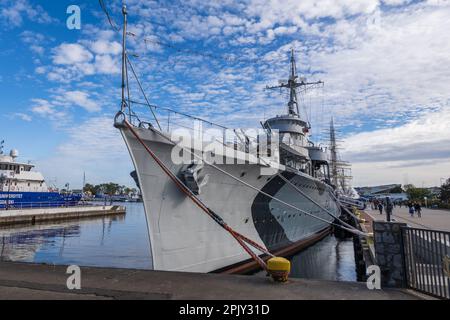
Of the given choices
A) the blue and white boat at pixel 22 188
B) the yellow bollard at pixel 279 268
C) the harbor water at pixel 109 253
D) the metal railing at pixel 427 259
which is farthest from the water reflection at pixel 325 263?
the blue and white boat at pixel 22 188

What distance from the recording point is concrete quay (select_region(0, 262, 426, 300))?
473 centimetres

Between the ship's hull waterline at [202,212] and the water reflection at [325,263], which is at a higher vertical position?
the ship's hull waterline at [202,212]

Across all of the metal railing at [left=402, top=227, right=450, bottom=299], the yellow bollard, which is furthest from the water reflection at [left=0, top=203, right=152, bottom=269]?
the metal railing at [left=402, top=227, right=450, bottom=299]

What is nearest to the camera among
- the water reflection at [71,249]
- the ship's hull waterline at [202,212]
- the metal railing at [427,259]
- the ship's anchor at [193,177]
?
the metal railing at [427,259]

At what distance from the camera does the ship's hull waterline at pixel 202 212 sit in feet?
25.5

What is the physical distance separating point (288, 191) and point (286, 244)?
2.49 metres

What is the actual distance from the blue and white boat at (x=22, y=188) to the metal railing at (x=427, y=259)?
113ft

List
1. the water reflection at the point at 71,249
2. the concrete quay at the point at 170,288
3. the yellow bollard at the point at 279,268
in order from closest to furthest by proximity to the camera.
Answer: the concrete quay at the point at 170,288 < the yellow bollard at the point at 279,268 < the water reflection at the point at 71,249

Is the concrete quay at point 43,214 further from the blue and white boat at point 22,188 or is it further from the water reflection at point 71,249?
the water reflection at point 71,249

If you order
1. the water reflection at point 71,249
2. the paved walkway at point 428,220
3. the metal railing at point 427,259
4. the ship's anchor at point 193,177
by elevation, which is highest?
the ship's anchor at point 193,177

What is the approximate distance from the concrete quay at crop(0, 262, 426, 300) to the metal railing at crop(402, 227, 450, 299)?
27cm

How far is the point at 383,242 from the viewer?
17.2 feet
